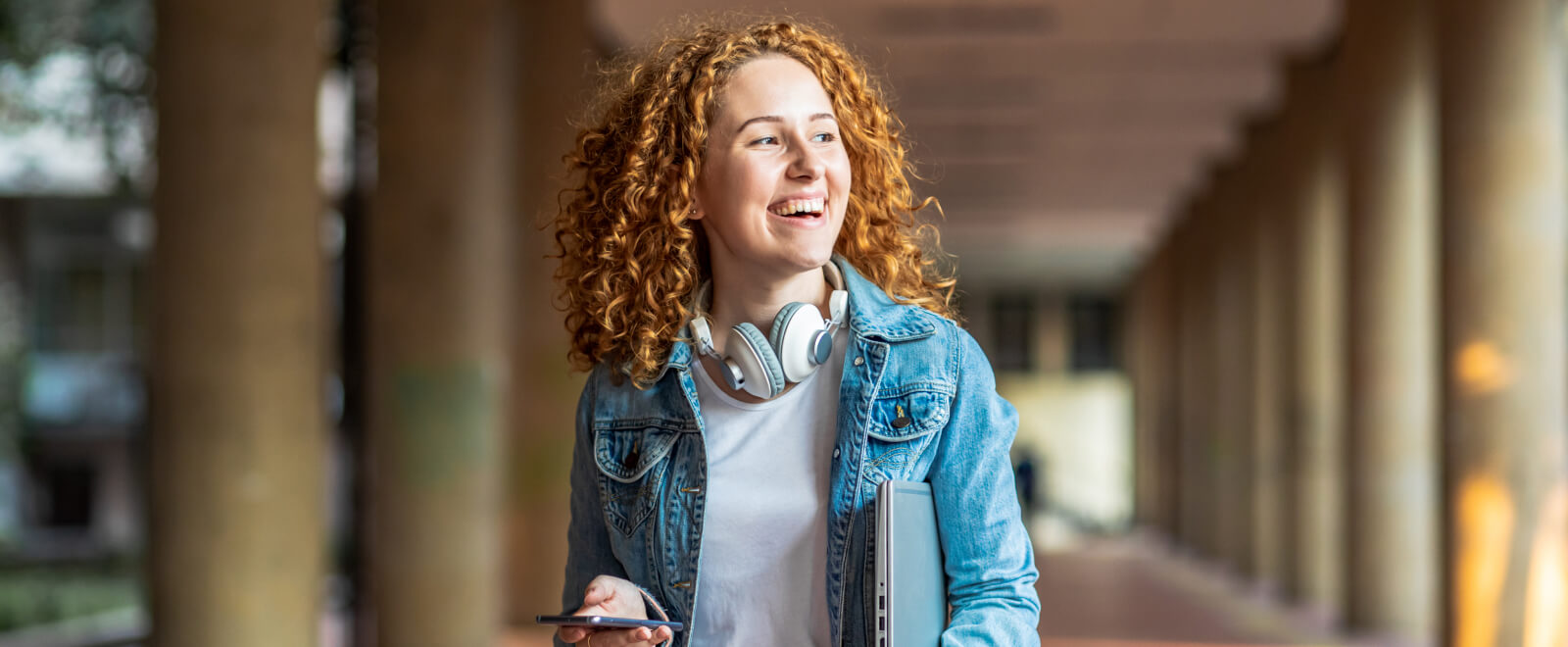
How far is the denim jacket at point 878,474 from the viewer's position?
6.24ft

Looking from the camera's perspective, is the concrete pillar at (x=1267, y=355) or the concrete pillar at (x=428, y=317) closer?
the concrete pillar at (x=428, y=317)

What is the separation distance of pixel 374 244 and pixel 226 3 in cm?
334

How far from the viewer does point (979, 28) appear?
1622 centimetres

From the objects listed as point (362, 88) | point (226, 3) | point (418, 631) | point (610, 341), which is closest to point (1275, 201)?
point (362, 88)

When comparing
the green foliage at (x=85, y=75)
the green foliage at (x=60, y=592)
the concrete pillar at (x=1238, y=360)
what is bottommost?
the green foliage at (x=60, y=592)

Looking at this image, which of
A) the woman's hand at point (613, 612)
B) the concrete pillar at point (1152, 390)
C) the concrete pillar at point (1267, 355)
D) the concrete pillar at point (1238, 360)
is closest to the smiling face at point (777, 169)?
the woman's hand at point (613, 612)

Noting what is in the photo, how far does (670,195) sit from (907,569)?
57 cm

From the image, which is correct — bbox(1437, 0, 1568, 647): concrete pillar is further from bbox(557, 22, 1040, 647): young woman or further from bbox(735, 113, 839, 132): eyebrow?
bbox(735, 113, 839, 132): eyebrow

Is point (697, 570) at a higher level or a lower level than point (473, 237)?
lower

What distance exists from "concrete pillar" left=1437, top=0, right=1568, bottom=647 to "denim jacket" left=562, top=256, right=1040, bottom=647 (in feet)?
26.2

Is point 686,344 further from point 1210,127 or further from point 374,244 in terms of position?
point 1210,127

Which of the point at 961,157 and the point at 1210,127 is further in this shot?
the point at 961,157

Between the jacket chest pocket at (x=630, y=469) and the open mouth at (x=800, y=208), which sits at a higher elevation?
the open mouth at (x=800, y=208)

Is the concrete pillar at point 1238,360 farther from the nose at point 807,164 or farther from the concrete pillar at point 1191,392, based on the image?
the nose at point 807,164
